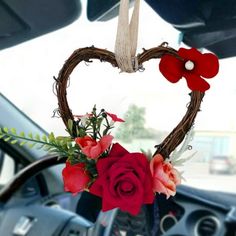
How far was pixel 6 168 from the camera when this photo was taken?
1.73 m

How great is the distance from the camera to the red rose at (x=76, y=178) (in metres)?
0.71

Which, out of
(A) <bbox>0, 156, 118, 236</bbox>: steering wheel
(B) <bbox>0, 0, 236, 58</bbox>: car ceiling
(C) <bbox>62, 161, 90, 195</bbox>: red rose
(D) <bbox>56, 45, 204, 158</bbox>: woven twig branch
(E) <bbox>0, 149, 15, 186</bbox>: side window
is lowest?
(A) <bbox>0, 156, 118, 236</bbox>: steering wheel

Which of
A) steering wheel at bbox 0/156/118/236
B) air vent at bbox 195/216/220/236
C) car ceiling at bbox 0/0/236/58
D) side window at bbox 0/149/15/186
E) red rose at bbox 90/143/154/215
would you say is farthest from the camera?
side window at bbox 0/149/15/186

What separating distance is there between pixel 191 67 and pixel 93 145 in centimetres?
19

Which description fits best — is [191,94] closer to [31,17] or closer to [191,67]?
[191,67]

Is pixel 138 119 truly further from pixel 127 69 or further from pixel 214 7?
pixel 127 69

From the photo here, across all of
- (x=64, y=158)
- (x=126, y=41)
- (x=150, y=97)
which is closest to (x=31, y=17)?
(x=150, y=97)

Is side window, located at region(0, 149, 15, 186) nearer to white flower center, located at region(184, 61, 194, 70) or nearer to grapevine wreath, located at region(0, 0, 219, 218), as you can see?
grapevine wreath, located at region(0, 0, 219, 218)

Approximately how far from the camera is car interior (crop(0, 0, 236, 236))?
3.55 ft

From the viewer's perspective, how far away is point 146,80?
111 cm

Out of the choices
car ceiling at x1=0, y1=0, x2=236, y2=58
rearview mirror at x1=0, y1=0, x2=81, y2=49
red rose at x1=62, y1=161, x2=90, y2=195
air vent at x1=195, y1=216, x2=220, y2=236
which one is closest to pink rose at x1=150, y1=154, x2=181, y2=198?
red rose at x1=62, y1=161, x2=90, y2=195

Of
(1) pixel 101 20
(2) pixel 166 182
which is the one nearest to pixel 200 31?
(1) pixel 101 20

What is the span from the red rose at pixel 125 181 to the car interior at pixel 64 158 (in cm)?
29

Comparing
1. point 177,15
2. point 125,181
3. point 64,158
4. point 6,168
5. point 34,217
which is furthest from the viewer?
point 6,168
